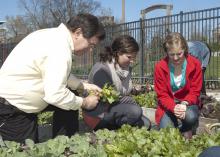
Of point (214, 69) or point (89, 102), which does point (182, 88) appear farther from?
point (214, 69)

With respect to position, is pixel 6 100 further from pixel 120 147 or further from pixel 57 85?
pixel 120 147

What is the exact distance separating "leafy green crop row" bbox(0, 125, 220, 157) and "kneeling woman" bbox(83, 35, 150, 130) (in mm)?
1367

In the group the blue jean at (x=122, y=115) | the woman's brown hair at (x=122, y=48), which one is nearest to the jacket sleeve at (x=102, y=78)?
the woman's brown hair at (x=122, y=48)

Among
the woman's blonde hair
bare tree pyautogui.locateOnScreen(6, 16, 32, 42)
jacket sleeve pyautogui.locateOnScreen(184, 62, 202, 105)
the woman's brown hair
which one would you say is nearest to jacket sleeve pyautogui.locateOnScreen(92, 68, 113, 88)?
the woman's brown hair

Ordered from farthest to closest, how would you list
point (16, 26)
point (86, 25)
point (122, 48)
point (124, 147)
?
1. point (16, 26)
2. point (122, 48)
3. point (86, 25)
4. point (124, 147)

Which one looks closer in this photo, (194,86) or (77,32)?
(77,32)

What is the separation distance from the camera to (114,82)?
5168mm

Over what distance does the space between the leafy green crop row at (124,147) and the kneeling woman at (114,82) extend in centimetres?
137

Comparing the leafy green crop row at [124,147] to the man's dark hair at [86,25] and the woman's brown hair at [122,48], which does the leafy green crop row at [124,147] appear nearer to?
the man's dark hair at [86,25]

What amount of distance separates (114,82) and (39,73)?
1.33 m

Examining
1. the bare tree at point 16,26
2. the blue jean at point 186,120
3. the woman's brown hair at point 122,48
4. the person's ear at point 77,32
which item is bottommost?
the blue jean at point 186,120

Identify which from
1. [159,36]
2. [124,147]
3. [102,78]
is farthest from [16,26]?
[124,147]

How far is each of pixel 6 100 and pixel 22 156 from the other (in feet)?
3.48

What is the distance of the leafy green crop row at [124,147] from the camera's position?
128 inches
